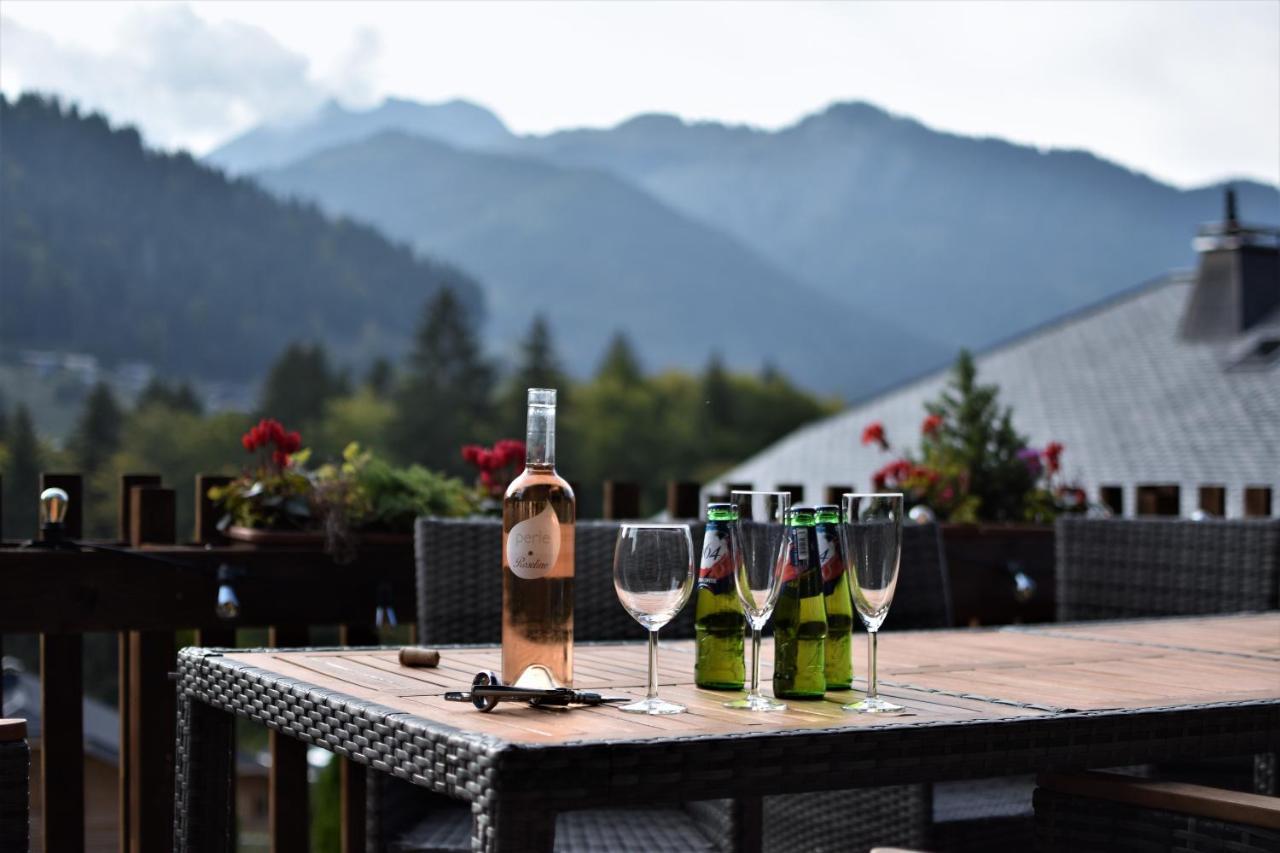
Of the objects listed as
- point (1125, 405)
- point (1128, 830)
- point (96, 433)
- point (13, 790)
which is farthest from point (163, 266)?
point (1128, 830)

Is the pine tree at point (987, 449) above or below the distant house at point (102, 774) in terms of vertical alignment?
above

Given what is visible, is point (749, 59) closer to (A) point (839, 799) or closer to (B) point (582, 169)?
(B) point (582, 169)

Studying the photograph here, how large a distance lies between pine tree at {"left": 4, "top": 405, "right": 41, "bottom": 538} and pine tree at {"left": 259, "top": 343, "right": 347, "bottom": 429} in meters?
8.79

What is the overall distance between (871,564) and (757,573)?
0.13 metres

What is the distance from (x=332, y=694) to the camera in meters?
1.43

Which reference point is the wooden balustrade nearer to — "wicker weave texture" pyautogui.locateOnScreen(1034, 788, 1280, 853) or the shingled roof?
"wicker weave texture" pyautogui.locateOnScreen(1034, 788, 1280, 853)

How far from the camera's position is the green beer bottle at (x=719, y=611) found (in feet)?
4.93

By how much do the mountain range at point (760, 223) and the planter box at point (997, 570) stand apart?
81.6 m

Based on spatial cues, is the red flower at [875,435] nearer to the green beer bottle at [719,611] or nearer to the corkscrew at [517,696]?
the green beer bottle at [719,611]

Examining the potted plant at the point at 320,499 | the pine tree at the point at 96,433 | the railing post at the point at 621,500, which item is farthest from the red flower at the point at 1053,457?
the pine tree at the point at 96,433

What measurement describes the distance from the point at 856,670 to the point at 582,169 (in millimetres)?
102656

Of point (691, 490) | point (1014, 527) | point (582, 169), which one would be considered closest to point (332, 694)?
point (691, 490)

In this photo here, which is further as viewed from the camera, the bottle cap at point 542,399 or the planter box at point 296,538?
the planter box at point 296,538

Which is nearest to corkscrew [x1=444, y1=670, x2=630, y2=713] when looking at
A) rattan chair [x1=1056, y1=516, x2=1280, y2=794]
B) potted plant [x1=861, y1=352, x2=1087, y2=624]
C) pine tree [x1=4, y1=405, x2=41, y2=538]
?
rattan chair [x1=1056, y1=516, x2=1280, y2=794]
